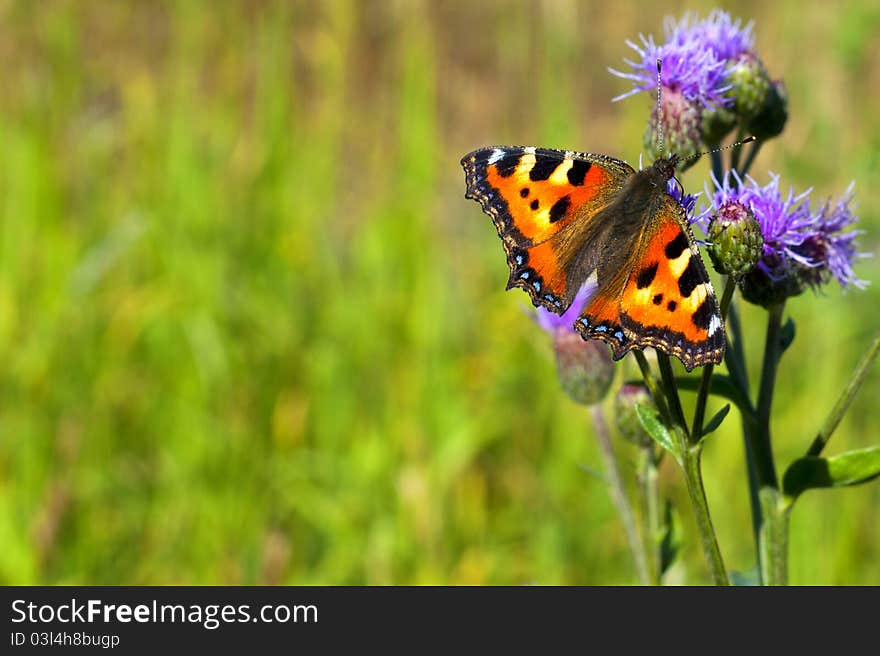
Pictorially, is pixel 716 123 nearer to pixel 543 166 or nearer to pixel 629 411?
pixel 543 166

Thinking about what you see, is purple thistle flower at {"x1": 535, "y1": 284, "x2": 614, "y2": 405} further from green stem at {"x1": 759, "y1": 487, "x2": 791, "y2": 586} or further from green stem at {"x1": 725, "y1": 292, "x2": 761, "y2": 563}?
green stem at {"x1": 759, "y1": 487, "x2": 791, "y2": 586}

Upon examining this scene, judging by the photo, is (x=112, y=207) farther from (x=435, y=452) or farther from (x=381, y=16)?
(x=381, y=16)

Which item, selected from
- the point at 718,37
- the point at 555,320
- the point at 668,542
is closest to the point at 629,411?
the point at 668,542

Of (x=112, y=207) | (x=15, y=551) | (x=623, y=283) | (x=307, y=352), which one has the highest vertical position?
(x=112, y=207)

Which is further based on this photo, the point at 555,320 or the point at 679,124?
the point at 555,320

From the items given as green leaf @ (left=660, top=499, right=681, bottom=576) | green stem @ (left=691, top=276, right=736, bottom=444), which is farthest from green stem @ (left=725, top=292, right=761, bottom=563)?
green leaf @ (left=660, top=499, right=681, bottom=576)

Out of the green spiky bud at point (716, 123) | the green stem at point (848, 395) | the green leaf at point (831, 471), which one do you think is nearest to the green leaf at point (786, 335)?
the green stem at point (848, 395)
